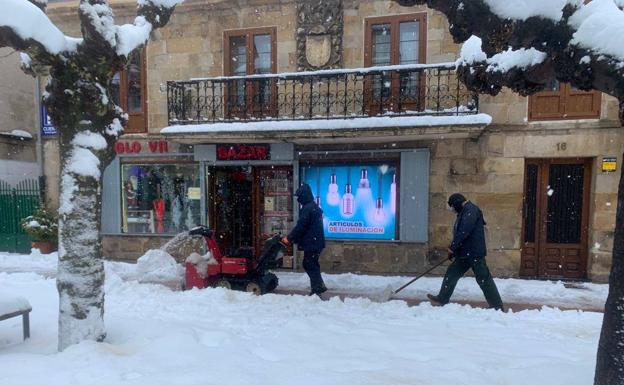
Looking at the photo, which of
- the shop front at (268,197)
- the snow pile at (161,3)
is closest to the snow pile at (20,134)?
the shop front at (268,197)

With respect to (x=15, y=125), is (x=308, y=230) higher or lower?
lower

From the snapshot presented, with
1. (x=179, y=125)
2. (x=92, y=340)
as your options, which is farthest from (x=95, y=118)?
(x=179, y=125)

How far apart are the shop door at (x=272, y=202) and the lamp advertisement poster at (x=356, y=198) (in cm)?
56

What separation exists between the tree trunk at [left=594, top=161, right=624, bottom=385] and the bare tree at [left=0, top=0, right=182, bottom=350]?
13.8 feet

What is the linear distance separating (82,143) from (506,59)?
152 inches

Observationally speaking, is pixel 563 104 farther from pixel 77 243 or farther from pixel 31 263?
pixel 31 263

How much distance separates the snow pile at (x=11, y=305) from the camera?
13.1 ft

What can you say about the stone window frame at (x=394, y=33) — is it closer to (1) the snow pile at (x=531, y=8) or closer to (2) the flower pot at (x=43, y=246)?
(1) the snow pile at (x=531, y=8)

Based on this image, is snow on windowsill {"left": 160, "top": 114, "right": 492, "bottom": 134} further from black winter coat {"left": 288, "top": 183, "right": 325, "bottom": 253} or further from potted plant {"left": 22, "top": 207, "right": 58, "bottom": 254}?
potted plant {"left": 22, "top": 207, "right": 58, "bottom": 254}

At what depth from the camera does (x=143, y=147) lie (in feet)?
32.3

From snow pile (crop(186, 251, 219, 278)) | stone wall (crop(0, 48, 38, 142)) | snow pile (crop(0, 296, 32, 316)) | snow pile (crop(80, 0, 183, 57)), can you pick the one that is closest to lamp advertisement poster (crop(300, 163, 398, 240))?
snow pile (crop(186, 251, 219, 278))

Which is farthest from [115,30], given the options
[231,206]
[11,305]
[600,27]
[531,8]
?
[231,206]

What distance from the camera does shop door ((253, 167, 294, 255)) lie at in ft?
31.0

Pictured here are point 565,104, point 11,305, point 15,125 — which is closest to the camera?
point 11,305
